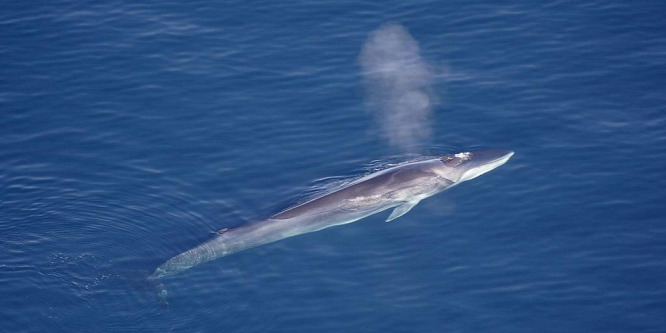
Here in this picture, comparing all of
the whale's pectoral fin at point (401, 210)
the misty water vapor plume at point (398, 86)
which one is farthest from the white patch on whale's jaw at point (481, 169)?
the misty water vapor plume at point (398, 86)

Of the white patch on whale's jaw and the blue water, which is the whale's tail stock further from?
the white patch on whale's jaw

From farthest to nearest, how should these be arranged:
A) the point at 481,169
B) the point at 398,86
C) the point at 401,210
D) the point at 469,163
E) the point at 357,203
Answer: the point at 398,86
the point at 481,169
the point at 469,163
the point at 401,210
the point at 357,203

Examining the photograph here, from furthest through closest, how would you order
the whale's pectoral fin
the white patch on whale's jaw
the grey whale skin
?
the white patch on whale's jaw, the whale's pectoral fin, the grey whale skin

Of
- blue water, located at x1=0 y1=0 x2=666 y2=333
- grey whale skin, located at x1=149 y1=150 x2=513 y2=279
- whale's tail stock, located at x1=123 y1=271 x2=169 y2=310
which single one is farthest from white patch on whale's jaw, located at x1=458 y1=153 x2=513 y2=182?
whale's tail stock, located at x1=123 y1=271 x2=169 y2=310

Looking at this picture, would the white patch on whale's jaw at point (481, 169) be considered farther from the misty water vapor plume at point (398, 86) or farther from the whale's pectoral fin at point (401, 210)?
the misty water vapor plume at point (398, 86)

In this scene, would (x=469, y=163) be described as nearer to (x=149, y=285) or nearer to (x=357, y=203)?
(x=357, y=203)

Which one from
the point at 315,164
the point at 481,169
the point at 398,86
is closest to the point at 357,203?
the point at 315,164

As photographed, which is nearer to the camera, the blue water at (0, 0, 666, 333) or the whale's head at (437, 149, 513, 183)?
the blue water at (0, 0, 666, 333)
